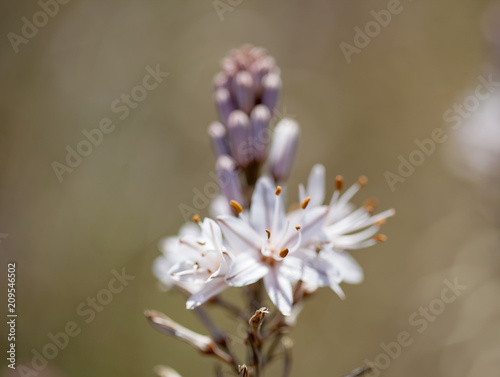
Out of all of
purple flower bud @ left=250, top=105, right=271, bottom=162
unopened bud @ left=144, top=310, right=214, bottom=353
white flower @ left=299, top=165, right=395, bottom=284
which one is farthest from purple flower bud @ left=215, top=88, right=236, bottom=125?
unopened bud @ left=144, top=310, right=214, bottom=353

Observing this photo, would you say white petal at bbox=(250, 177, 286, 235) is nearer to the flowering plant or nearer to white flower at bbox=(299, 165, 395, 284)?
the flowering plant

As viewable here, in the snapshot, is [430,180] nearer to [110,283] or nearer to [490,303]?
[490,303]

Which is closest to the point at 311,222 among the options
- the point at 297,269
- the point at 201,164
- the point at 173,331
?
the point at 297,269

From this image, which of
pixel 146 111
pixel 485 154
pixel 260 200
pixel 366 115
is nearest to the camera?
pixel 260 200

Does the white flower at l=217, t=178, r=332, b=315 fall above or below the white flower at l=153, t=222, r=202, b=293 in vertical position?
below

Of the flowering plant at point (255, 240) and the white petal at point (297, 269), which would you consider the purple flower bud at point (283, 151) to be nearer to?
the flowering plant at point (255, 240)

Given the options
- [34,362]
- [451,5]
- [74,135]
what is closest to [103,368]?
[34,362]
